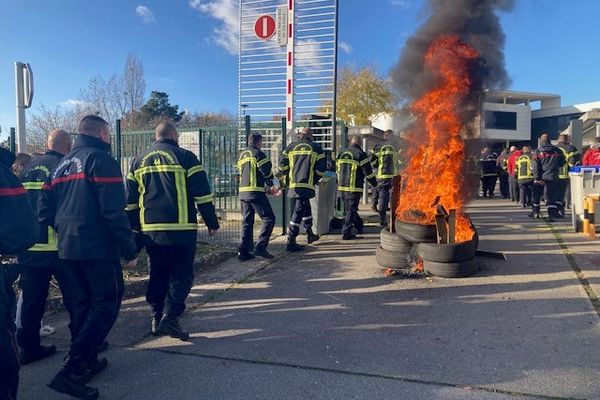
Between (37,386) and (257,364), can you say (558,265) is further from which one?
(37,386)

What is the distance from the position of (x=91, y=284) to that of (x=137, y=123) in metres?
26.7

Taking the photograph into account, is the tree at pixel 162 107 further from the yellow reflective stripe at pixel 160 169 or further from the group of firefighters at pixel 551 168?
the yellow reflective stripe at pixel 160 169

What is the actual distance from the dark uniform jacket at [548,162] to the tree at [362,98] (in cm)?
2213

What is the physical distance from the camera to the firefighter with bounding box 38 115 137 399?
3492 mm

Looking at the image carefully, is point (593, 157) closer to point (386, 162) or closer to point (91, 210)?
point (386, 162)

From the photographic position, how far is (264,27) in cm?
1120

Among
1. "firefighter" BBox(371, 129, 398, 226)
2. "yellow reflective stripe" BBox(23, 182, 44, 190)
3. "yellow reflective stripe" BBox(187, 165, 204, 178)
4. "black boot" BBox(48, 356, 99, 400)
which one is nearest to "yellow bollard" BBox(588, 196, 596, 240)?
"firefighter" BBox(371, 129, 398, 226)

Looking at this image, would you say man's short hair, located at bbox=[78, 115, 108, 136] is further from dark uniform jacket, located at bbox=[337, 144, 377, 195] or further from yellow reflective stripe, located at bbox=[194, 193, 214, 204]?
dark uniform jacket, located at bbox=[337, 144, 377, 195]

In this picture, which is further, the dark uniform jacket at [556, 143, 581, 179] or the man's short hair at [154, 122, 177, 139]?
the dark uniform jacket at [556, 143, 581, 179]

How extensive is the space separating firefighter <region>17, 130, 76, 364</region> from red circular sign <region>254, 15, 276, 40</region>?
7.96 metres

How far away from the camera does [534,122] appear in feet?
178

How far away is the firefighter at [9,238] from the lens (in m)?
2.65

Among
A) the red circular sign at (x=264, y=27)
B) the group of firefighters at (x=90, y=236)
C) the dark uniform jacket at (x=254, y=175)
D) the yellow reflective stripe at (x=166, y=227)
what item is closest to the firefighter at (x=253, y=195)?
the dark uniform jacket at (x=254, y=175)

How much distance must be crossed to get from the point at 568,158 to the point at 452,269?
7.40m
